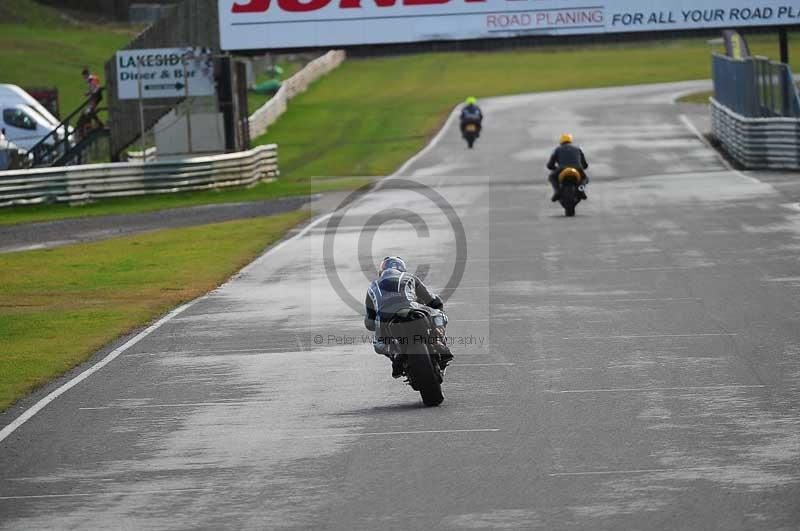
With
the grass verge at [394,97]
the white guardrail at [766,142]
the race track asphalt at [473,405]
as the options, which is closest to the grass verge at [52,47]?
the grass verge at [394,97]

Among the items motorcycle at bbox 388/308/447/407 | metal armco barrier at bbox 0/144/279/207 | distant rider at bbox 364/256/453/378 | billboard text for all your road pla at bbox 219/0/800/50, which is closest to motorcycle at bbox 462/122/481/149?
billboard text for all your road pla at bbox 219/0/800/50

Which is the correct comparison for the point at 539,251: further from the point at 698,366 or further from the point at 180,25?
the point at 180,25

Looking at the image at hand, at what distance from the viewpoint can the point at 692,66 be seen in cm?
8331

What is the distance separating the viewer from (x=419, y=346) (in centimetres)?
→ 1173

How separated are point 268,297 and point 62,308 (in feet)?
9.28

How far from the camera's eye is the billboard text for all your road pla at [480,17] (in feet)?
126

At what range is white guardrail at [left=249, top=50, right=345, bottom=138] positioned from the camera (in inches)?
2269

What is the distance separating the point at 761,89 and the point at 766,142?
245cm

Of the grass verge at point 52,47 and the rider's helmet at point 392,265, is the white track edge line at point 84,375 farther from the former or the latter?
the grass verge at point 52,47

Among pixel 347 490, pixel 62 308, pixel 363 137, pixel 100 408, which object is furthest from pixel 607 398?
pixel 363 137

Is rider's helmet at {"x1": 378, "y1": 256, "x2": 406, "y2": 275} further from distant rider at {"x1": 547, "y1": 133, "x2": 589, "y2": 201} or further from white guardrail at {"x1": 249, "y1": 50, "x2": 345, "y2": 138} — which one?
white guardrail at {"x1": 249, "y1": 50, "x2": 345, "y2": 138}

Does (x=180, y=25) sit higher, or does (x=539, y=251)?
(x=180, y=25)

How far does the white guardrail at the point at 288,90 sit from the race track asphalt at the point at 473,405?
33446mm

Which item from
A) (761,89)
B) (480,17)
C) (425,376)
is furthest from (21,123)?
(425,376)
